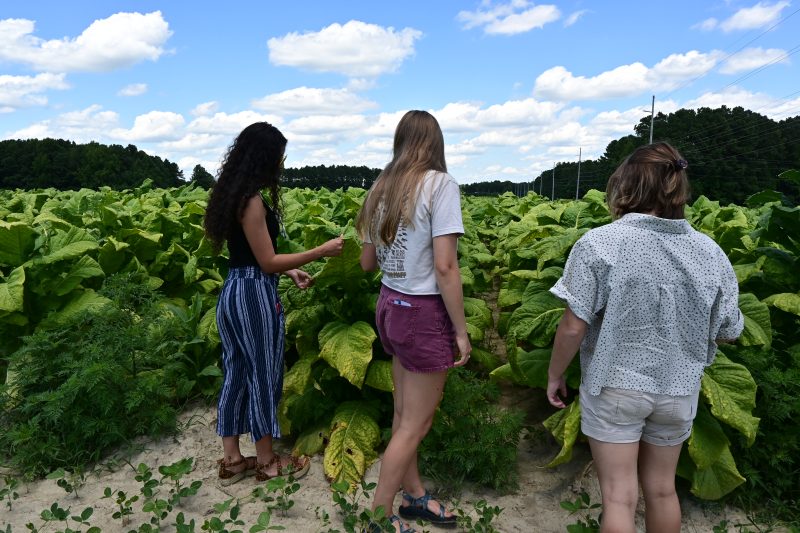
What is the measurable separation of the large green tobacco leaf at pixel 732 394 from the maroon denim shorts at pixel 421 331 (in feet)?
4.21

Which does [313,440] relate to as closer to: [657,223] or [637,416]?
[637,416]

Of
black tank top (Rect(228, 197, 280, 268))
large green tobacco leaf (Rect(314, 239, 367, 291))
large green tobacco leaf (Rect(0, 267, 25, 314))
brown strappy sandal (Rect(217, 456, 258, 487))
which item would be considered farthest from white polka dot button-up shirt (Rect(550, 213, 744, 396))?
large green tobacco leaf (Rect(0, 267, 25, 314))

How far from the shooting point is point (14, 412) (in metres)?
4.22

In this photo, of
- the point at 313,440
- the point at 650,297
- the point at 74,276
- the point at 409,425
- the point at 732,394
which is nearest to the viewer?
the point at 650,297

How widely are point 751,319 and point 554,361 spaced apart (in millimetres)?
1566

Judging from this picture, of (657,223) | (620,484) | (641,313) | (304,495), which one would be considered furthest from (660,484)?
(304,495)

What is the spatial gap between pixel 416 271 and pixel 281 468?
163 centimetres

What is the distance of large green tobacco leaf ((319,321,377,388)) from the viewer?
11.1 feet

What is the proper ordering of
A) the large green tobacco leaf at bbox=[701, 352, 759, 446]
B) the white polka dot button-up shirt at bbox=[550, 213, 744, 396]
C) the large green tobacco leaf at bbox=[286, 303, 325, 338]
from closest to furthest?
the white polka dot button-up shirt at bbox=[550, 213, 744, 396]
the large green tobacco leaf at bbox=[701, 352, 759, 446]
the large green tobacco leaf at bbox=[286, 303, 325, 338]

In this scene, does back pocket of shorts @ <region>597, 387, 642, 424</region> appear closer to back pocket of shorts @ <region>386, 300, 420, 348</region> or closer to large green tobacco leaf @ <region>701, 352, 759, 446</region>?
back pocket of shorts @ <region>386, 300, 420, 348</region>

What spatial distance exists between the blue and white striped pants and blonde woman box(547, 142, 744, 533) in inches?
65.3

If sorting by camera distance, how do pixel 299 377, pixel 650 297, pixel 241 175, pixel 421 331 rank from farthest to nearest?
pixel 299 377, pixel 241 175, pixel 421 331, pixel 650 297

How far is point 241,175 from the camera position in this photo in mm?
3115

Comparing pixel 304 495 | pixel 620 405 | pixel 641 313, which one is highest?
pixel 641 313
